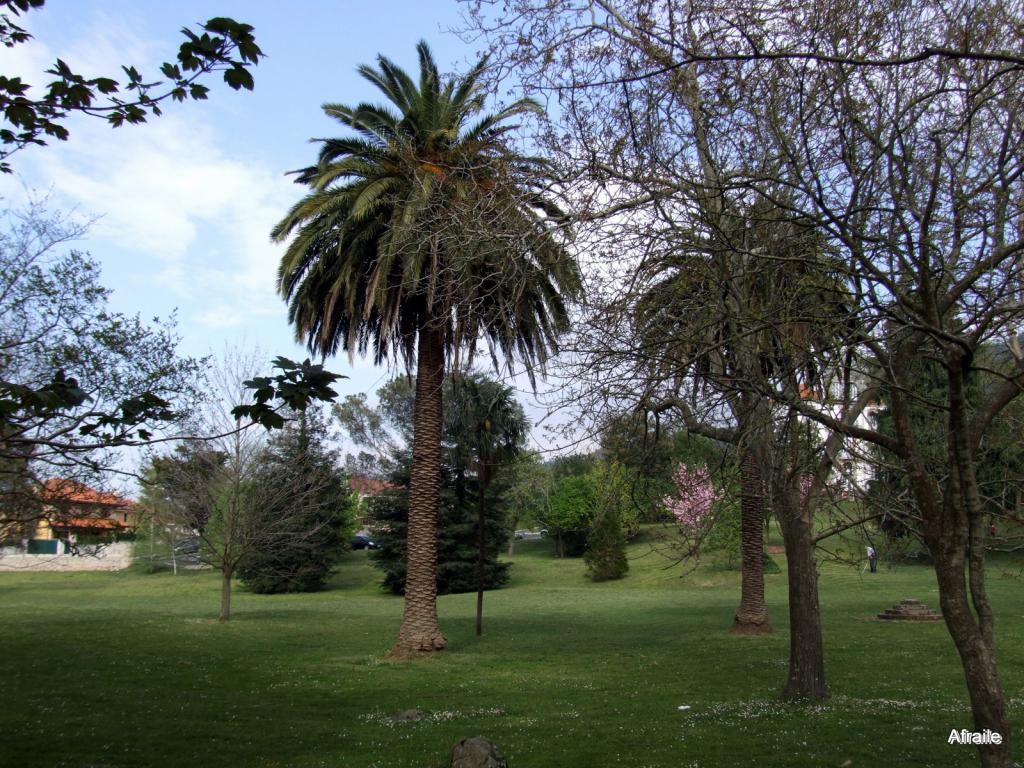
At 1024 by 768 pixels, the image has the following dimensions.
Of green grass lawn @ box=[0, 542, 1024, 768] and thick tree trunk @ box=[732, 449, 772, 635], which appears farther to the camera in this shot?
thick tree trunk @ box=[732, 449, 772, 635]

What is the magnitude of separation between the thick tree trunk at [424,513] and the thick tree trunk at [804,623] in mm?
8384

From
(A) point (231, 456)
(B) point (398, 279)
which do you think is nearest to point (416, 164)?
(B) point (398, 279)

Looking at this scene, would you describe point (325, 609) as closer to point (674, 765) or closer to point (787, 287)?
point (674, 765)

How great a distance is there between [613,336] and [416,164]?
10.6 m

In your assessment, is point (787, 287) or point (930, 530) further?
point (787, 287)

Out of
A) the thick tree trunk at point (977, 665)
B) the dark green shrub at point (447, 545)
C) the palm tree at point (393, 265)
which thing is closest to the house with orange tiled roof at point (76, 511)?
the palm tree at point (393, 265)

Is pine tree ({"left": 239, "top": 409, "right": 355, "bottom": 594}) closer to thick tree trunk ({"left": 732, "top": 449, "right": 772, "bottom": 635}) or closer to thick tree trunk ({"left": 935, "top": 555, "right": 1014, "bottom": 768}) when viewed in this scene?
thick tree trunk ({"left": 732, "top": 449, "right": 772, "bottom": 635})

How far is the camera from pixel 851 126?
5.65 meters

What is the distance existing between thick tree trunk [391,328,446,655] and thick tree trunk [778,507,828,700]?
8.38 meters

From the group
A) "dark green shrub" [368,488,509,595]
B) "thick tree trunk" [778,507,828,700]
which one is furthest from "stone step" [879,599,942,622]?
"dark green shrub" [368,488,509,595]

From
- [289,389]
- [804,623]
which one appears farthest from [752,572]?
[289,389]

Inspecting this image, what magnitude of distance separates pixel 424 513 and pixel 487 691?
504cm

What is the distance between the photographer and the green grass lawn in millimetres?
8844

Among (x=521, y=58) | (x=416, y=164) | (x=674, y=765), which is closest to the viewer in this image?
(x=521, y=58)
